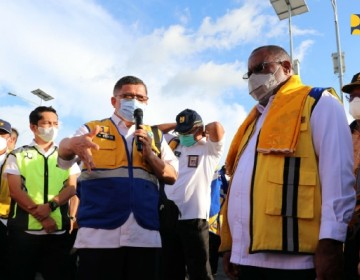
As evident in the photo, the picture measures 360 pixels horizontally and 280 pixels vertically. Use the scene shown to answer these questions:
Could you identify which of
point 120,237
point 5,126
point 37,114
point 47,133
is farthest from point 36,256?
point 5,126

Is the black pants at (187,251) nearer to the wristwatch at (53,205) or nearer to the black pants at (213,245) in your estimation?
the wristwatch at (53,205)

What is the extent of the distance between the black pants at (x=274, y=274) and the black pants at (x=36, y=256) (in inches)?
93.2

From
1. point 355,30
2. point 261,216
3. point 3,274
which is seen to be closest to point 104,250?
point 261,216

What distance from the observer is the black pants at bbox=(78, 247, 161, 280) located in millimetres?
2896

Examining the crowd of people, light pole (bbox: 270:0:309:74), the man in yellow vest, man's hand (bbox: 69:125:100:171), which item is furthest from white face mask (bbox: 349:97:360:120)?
light pole (bbox: 270:0:309:74)

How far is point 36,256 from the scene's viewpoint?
418 cm

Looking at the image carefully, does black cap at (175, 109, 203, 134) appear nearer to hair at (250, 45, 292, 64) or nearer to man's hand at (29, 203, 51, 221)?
man's hand at (29, 203, 51, 221)

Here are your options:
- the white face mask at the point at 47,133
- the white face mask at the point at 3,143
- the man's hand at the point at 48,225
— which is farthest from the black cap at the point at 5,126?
the man's hand at the point at 48,225

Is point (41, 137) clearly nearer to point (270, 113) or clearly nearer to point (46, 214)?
point (46, 214)

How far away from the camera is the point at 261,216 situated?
7.50 ft

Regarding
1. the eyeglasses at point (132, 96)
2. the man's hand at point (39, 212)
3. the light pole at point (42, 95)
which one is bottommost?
the man's hand at point (39, 212)

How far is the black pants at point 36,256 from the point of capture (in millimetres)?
4114

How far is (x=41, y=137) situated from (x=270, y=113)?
305 centimetres

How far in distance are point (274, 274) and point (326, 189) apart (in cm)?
53
